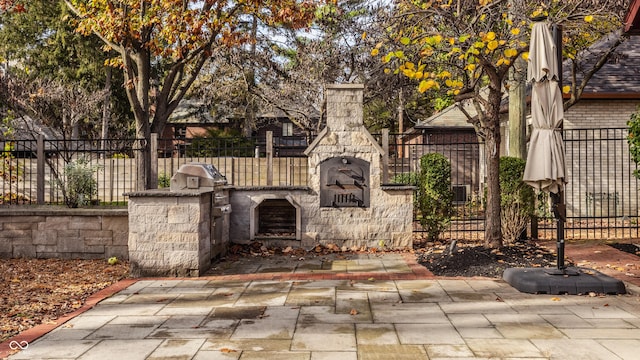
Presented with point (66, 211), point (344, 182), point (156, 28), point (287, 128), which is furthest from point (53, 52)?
point (344, 182)

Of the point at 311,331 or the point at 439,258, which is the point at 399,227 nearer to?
the point at 439,258

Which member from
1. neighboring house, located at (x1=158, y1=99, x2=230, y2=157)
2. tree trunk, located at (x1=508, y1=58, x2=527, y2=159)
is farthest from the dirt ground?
neighboring house, located at (x1=158, y1=99, x2=230, y2=157)

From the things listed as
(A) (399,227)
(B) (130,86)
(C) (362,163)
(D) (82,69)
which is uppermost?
(D) (82,69)

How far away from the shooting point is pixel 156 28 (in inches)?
532

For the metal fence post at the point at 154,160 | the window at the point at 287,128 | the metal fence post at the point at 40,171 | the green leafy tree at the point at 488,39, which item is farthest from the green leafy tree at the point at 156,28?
the window at the point at 287,128

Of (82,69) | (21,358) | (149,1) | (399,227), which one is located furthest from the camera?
(82,69)

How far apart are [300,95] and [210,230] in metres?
15.1

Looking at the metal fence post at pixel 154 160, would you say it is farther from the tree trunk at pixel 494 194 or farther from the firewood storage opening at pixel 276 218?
the tree trunk at pixel 494 194

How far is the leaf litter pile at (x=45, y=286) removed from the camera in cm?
551

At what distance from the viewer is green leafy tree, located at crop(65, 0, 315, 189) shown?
37.3 ft

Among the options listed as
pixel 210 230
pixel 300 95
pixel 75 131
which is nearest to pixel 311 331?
pixel 210 230

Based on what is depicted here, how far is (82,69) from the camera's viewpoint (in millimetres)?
26812

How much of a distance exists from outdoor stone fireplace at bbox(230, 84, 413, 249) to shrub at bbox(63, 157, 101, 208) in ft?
8.92

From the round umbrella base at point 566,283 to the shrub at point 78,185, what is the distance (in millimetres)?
7629
